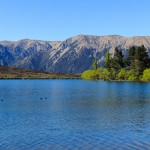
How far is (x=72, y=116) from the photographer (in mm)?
62219

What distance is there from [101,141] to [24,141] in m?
9.28

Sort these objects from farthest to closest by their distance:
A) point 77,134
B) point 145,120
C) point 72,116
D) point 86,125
→ point 72,116 → point 145,120 → point 86,125 → point 77,134

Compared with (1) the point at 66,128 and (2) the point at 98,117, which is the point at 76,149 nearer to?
(1) the point at 66,128

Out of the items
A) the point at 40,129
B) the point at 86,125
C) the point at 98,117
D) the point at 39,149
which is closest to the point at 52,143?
the point at 39,149

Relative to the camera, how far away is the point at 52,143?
3894 centimetres

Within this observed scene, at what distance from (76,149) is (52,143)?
4.11 m

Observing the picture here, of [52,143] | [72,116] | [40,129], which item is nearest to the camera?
[52,143]

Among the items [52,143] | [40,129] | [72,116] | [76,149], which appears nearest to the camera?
[76,149]

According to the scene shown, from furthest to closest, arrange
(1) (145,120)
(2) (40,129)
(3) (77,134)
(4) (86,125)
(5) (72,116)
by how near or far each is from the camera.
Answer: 1. (5) (72,116)
2. (1) (145,120)
3. (4) (86,125)
4. (2) (40,129)
5. (3) (77,134)

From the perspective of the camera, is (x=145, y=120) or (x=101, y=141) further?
(x=145, y=120)

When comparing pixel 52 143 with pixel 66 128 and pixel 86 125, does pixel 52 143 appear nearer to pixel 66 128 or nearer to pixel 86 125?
pixel 66 128

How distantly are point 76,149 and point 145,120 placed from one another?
2426cm

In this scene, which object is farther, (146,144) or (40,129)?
(40,129)

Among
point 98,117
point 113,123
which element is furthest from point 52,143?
point 98,117
